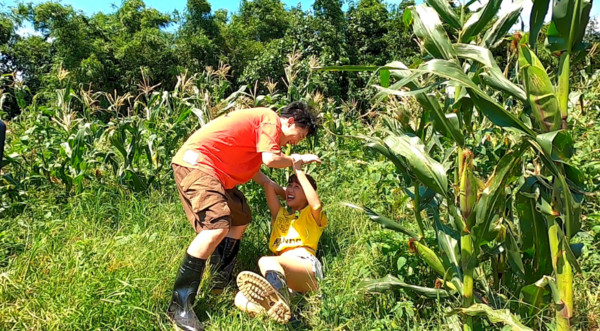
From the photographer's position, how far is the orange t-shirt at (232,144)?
2.77 metres

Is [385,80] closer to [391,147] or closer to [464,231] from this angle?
[391,147]

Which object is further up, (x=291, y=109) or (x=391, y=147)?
(x=291, y=109)

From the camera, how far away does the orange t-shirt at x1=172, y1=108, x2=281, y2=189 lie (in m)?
2.77

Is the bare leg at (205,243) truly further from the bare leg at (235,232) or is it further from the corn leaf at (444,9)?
the corn leaf at (444,9)

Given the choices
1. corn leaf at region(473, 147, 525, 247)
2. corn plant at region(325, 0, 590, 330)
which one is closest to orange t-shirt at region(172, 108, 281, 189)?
corn plant at region(325, 0, 590, 330)

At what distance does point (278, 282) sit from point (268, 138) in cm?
83

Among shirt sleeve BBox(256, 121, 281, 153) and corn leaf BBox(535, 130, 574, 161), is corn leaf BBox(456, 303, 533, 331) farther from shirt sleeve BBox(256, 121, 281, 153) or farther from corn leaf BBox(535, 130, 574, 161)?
shirt sleeve BBox(256, 121, 281, 153)

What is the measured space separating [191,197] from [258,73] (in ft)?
37.0

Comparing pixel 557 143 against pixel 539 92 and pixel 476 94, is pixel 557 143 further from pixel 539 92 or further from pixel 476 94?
pixel 476 94

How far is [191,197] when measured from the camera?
8.79 ft

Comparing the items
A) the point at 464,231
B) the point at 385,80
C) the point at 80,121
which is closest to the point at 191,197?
the point at 385,80

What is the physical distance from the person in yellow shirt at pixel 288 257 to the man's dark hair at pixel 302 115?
0.71 ft

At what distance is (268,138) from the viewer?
2762 mm

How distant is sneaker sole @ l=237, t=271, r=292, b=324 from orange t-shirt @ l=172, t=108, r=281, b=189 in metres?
0.68
